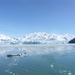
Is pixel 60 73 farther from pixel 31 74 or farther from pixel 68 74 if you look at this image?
pixel 31 74

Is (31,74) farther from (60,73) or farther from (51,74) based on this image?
(60,73)

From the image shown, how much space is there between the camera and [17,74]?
2138cm

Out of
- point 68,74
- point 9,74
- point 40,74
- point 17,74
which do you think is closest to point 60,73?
point 68,74

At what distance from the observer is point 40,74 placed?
2119 centimetres

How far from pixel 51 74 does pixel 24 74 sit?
4.27 metres

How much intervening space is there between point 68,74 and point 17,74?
26.3 ft

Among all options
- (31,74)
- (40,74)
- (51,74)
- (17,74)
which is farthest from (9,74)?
(51,74)

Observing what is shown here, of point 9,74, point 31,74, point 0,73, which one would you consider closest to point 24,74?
point 31,74

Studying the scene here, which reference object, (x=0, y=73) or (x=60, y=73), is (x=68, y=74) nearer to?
(x=60, y=73)

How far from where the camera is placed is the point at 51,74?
68.7 feet

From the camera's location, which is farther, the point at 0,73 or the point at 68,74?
the point at 0,73

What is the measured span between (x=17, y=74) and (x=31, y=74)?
2.24 metres

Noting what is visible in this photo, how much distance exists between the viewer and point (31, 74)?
838 inches

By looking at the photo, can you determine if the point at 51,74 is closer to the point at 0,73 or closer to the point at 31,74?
the point at 31,74
